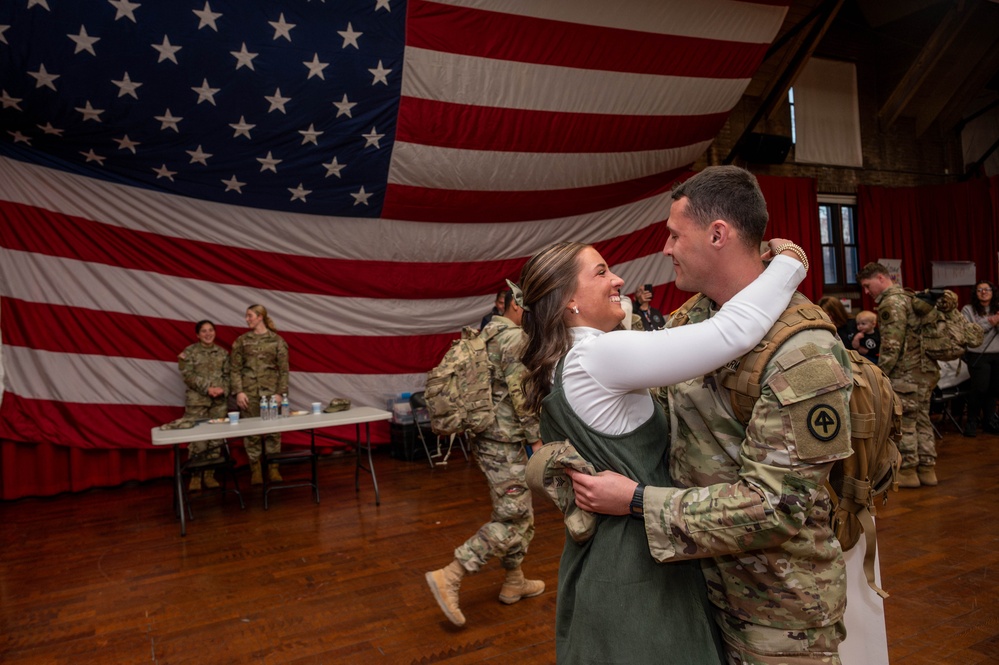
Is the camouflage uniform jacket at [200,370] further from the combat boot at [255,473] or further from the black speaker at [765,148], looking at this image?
the black speaker at [765,148]

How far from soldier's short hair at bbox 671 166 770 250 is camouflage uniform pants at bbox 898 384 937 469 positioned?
4.52 meters

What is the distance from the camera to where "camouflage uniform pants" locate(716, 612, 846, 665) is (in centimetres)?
113

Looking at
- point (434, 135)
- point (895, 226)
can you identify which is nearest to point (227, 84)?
point (434, 135)

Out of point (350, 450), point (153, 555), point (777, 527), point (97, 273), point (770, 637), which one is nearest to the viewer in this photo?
point (777, 527)

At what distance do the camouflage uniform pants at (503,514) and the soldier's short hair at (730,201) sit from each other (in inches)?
79.3

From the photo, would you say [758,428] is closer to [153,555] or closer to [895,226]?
[153,555]

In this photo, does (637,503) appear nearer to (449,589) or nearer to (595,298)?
(595,298)

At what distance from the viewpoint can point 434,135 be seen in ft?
18.6

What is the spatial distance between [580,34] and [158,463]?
5.37m

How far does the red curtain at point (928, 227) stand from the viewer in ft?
36.4

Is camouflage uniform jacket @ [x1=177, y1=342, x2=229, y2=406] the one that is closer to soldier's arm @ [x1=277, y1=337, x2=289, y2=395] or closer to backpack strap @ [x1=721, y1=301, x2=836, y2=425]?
soldier's arm @ [x1=277, y1=337, x2=289, y2=395]

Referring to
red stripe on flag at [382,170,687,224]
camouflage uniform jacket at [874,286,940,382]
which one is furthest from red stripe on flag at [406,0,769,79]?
camouflage uniform jacket at [874,286,940,382]

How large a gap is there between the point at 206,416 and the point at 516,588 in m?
3.81

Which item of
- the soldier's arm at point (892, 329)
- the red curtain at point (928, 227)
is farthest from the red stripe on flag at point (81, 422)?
the red curtain at point (928, 227)
